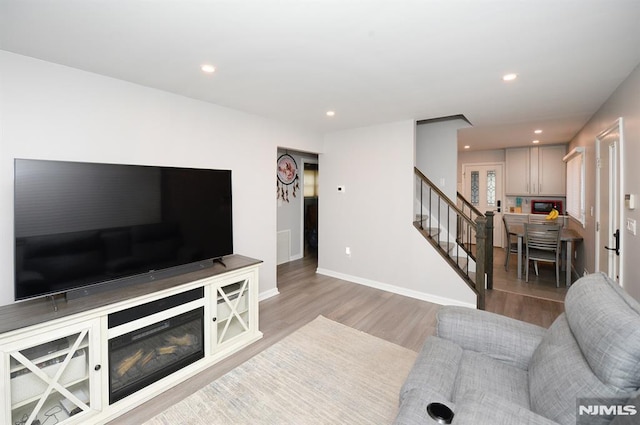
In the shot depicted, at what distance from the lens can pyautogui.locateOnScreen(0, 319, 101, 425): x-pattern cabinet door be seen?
61.0 inches

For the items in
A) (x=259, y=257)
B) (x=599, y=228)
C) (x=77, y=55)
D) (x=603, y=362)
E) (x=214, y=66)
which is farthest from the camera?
(x=259, y=257)

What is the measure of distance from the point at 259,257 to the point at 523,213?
20.5 ft

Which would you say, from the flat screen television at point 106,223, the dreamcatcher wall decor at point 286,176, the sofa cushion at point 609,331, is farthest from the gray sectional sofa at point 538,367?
the dreamcatcher wall decor at point 286,176

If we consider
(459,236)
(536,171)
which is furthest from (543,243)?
(536,171)

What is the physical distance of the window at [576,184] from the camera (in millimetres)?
4370

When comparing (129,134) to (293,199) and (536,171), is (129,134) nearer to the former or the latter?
(293,199)

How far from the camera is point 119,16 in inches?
61.9

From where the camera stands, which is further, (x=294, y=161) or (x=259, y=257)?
(x=294, y=161)

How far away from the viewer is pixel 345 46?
6.20ft

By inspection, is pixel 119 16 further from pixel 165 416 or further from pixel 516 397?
pixel 516 397

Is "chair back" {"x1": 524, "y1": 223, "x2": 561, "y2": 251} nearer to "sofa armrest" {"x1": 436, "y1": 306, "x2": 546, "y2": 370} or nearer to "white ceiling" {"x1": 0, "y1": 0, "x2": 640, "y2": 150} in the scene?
"white ceiling" {"x1": 0, "y1": 0, "x2": 640, "y2": 150}

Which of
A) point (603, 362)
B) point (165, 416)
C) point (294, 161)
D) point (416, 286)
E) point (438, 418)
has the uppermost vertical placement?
point (294, 161)

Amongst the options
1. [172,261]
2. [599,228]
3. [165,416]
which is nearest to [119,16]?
[172,261]

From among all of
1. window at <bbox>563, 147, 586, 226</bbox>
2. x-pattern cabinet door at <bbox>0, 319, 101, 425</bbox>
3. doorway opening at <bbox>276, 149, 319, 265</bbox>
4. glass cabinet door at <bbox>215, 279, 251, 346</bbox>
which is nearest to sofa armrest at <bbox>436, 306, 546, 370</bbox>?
glass cabinet door at <bbox>215, 279, 251, 346</bbox>
